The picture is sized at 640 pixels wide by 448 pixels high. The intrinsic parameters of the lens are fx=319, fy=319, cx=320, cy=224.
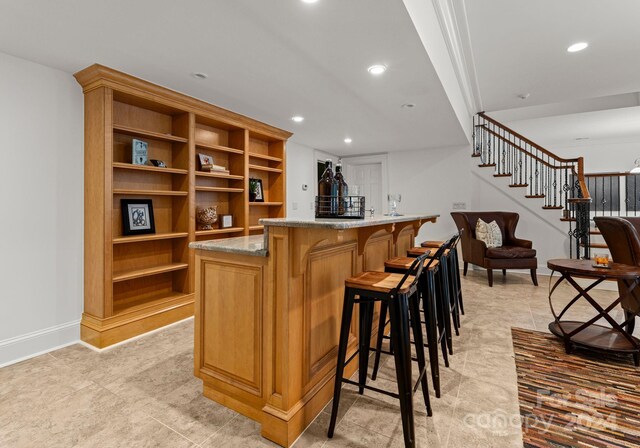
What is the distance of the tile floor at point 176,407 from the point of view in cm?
156

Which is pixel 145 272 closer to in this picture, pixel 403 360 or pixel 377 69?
pixel 403 360

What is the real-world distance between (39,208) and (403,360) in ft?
9.58

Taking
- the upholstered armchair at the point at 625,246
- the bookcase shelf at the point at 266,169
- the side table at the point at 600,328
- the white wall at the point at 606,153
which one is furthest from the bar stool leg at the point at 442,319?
the white wall at the point at 606,153

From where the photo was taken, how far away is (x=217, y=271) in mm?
1790

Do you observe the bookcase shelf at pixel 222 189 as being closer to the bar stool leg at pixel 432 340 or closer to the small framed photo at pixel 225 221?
the small framed photo at pixel 225 221

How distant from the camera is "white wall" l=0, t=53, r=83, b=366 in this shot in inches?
93.8

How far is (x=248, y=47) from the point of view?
2291mm

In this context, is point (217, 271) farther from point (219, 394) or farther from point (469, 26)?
point (469, 26)

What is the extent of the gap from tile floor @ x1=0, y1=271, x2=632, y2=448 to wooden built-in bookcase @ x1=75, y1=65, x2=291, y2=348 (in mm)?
488

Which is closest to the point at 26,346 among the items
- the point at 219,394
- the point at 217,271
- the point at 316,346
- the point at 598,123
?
the point at 219,394

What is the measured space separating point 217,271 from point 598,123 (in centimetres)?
797

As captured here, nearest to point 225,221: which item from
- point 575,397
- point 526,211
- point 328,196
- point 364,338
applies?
point 328,196

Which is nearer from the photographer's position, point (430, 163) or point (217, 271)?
point (217, 271)

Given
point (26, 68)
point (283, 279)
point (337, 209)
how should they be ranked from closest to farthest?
point (283, 279) < point (337, 209) < point (26, 68)
